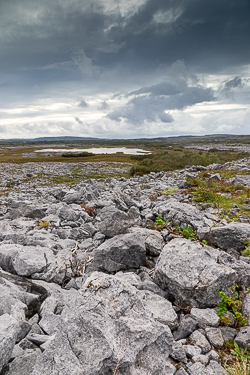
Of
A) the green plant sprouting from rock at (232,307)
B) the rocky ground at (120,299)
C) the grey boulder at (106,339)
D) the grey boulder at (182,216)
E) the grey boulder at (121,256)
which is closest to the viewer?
the grey boulder at (106,339)

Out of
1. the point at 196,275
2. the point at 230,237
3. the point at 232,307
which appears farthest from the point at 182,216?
the point at 232,307

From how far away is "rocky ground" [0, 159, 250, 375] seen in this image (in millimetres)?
3590

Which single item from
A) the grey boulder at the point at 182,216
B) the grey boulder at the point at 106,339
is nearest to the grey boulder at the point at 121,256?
the grey boulder at the point at 106,339

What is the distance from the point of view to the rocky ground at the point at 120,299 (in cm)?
359

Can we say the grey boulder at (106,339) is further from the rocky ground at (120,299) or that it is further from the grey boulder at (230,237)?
the grey boulder at (230,237)

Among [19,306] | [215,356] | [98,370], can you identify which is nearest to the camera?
[98,370]

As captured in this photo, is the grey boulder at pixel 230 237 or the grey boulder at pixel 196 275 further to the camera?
the grey boulder at pixel 230 237

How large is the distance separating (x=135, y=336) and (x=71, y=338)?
1.04 metres

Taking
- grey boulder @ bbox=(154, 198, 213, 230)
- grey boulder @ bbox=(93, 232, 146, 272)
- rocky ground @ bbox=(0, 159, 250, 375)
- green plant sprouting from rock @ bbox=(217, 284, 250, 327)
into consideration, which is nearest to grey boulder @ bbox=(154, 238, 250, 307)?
rocky ground @ bbox=(0, 159, 250, 375)

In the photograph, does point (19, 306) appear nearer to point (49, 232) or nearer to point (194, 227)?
point (49, 232)

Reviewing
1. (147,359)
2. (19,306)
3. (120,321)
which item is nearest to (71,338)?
(120,321)

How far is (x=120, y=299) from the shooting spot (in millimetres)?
4398

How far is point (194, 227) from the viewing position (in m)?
9.39

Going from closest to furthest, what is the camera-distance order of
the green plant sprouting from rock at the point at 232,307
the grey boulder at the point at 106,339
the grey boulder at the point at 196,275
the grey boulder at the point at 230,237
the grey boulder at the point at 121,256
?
the grey boulder at the point at 106,339 → the green plant sprouting from rock at the point at 232,307 → the grey boulder at the point at 196,275 → the grey boulder at the point at 121,256 → the grey boulder at the point at 230,237
